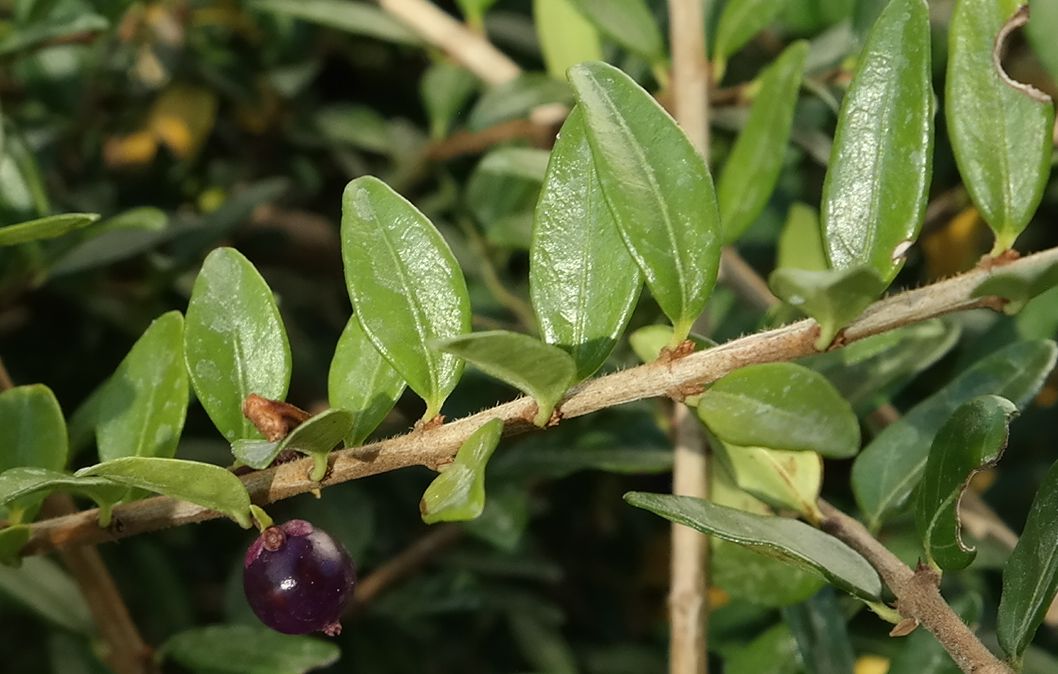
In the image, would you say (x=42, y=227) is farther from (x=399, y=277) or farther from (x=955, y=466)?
(x=955, y=466)

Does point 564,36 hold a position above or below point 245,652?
above

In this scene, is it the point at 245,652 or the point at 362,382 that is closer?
the point at 362,382

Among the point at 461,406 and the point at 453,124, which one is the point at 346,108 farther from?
the point at 461,406

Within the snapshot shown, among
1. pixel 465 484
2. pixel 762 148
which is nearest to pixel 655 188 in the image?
pixel 465 484

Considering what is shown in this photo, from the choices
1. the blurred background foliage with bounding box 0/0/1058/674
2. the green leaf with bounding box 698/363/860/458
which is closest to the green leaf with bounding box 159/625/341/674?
the blurred background foliage with bounding box 0/0/1058/674

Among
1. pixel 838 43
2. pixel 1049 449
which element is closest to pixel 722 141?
pixel 838 43

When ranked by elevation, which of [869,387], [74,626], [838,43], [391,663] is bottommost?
[391,663]

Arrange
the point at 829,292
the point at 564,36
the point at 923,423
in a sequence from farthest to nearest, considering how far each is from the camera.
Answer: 1. the point at 564,36
2. the point at 923,423
3. the point at 829,292
